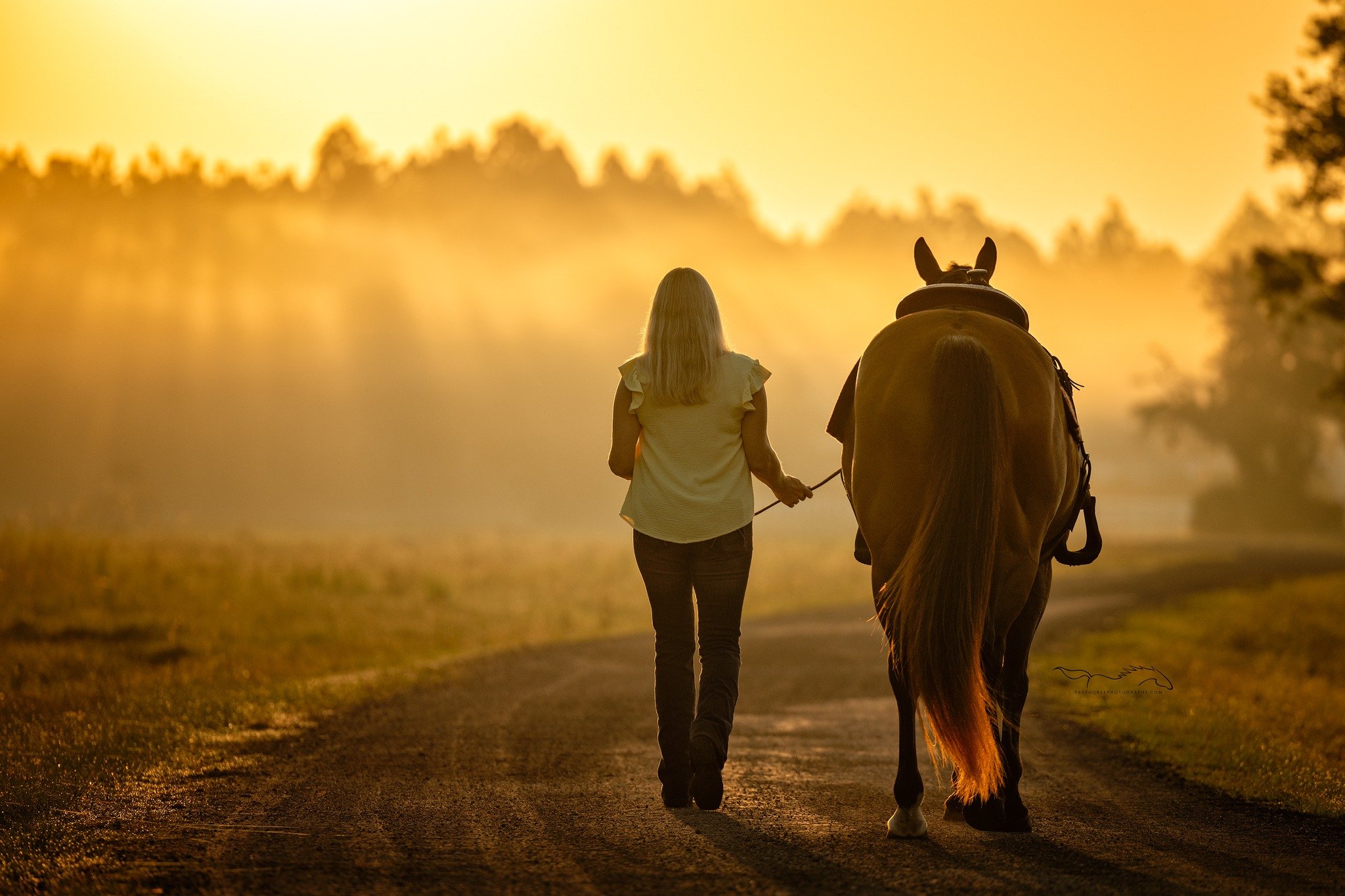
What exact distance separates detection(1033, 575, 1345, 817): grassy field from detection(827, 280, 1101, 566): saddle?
173 cm

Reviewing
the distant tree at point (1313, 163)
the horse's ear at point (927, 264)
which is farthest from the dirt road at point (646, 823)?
the distant tree at point (1313, 163)

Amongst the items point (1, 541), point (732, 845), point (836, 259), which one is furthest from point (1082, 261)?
point (732, 845)

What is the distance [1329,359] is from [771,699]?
45100mm

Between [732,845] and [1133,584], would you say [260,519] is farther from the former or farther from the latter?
[732,845]

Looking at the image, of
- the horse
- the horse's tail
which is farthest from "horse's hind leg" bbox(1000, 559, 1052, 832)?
the horse's tail

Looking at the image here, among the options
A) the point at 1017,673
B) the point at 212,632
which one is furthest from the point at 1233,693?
the point at 212,632

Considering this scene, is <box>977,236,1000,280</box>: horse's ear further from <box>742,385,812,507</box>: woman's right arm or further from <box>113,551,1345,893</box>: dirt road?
<box>113,551,1345,893</box>: dirt road

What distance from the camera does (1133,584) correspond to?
2614 centimetres

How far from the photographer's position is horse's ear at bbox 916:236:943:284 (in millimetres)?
6685

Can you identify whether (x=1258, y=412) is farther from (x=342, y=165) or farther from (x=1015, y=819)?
(x=342, y=165)

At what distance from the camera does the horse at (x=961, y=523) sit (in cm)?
518

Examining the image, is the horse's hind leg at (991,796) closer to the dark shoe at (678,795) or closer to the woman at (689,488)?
the woman at (689,488)

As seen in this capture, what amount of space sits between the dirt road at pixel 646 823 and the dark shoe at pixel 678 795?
0.09m

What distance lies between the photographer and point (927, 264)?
675cm
